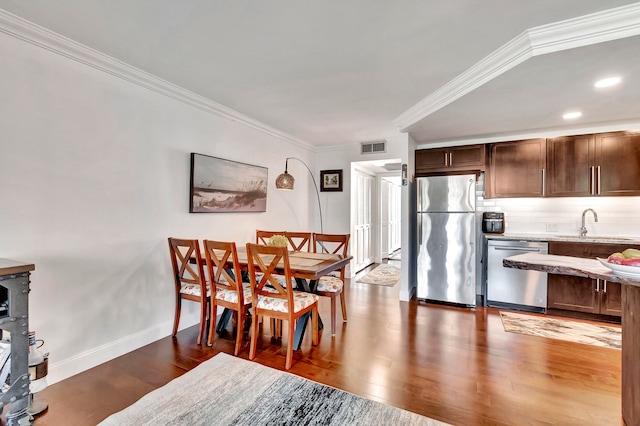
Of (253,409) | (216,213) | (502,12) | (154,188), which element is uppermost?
(502,12)

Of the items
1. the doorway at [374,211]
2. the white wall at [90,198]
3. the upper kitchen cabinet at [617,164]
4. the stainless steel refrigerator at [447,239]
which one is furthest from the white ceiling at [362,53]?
the doorway at [374,211]

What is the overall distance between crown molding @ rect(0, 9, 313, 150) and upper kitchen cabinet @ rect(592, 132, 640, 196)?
454 centimetres

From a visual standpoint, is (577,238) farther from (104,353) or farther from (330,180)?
(104,353)

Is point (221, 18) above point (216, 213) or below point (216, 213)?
above

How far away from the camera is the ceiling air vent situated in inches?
198

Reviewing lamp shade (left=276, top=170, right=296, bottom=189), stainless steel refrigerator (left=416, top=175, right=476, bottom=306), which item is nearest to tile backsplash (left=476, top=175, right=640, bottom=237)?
stainless steel refrigerator (left=416, top=175, right=476, bottom=306)

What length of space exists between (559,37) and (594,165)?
2611 millimetres

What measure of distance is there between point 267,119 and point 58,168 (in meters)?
2.37

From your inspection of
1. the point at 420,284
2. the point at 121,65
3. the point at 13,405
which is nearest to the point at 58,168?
the point at 121,65

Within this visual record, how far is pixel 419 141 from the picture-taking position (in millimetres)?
4500

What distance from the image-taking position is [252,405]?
193 cm

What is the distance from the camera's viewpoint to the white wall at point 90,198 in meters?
2.00

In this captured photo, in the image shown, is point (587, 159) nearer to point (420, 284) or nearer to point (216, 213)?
point (420, 284)

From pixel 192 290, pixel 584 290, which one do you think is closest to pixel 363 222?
pixel 584 290
